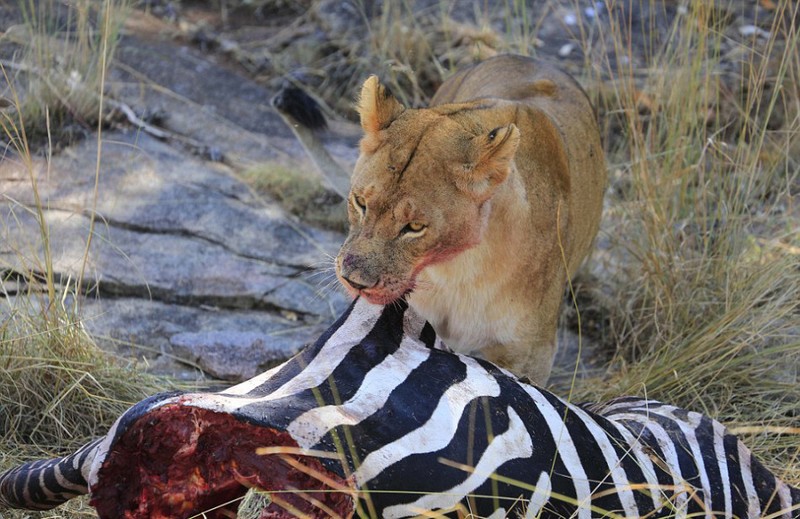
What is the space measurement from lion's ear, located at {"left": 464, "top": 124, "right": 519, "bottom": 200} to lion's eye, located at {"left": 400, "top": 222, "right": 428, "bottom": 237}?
0.16 meters

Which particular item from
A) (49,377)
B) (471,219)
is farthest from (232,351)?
(471,219)

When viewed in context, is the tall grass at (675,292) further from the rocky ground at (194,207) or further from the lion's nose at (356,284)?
the lion's nose at (356,284)

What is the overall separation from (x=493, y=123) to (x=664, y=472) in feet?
A: 3.45

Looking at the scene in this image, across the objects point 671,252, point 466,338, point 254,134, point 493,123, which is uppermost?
point 493,123

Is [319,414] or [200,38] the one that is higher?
[319,414]

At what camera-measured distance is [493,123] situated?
282 cm

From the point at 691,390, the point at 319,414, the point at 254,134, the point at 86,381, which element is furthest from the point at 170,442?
the point at 254,134

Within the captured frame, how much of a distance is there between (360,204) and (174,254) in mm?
1734

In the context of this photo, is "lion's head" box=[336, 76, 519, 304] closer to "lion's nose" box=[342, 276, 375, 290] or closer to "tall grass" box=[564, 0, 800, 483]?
"lion's nose" box=[342, 276, 375, 290]

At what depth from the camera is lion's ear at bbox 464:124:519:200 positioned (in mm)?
2492

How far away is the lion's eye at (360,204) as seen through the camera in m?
2.51

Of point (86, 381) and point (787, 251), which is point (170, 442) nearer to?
point (86, 381)

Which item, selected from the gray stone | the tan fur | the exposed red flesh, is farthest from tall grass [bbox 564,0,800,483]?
the exposed red flesh

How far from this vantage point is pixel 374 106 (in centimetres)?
266
